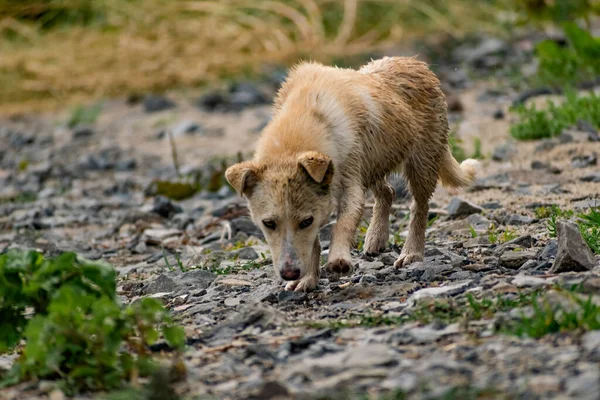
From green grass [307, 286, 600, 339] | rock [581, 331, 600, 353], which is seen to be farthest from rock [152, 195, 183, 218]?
rock [581, 331, 600, 353]

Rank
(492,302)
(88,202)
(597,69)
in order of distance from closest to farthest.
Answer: (492,302)
(88,202)
(597,69)

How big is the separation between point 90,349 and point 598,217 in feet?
11.6

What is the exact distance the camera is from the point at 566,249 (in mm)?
5199

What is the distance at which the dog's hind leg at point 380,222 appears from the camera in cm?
701

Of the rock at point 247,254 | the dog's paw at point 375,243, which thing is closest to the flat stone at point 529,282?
the dog's paw at point 375,243

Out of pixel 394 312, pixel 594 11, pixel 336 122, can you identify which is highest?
pixel 594 11

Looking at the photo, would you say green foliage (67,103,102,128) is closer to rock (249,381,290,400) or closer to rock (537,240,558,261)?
rock (537,240,558,261)

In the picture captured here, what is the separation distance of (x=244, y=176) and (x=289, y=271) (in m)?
0.64

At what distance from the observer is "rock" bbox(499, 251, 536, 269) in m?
5.74

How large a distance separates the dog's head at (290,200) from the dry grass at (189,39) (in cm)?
1082

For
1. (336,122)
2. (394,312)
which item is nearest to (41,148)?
(336,122)

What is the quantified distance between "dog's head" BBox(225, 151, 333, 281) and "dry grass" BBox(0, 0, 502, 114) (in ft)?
35.5

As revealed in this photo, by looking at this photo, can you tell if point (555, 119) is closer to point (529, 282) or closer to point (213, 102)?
point (529, 282)

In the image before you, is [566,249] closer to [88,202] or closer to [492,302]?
[492,302]
